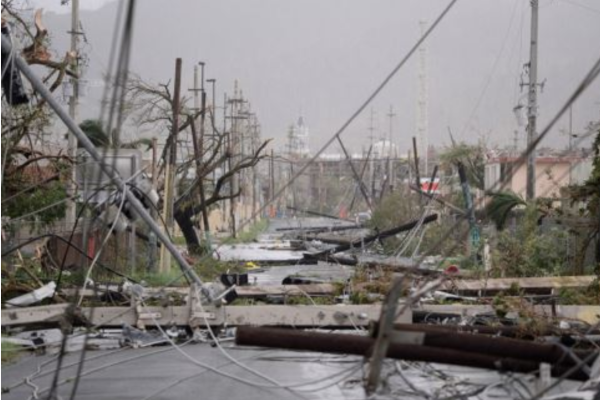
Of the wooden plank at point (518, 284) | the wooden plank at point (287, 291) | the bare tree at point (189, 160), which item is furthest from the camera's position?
the bare tree at point (189, 160)

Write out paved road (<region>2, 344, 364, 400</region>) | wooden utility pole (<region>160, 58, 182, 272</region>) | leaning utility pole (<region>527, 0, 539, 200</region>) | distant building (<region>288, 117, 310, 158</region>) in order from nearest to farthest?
1. paved road (<region>2, 344, 364, 400</region>)
2. wooden utility pole (<region>160, 58, 182, 272</region>)
3. leaning utility pole (<region>527, 0, 539, 200</region>)
4. distant building (<region>288, 117, 310, 158</region>)

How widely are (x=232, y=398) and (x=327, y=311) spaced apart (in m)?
3.29

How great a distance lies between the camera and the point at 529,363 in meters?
6.21

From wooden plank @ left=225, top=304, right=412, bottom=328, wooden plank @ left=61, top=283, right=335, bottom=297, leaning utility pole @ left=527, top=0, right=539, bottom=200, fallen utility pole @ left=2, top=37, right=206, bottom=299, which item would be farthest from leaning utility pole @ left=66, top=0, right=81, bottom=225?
leaning utility pole @ left=527, top=0, right=539, bottom=200

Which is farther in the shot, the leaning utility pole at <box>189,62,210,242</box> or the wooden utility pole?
the leaning utility pole at <box>189,62,210,242</box>

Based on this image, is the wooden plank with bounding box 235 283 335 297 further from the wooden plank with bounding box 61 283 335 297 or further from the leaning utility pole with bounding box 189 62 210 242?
the leaning utility pole with bounding box 189 62 210 242

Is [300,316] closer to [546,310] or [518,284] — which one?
[546,310]

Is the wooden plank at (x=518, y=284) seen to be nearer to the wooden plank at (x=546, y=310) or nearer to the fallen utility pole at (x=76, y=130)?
the wooden plank at (x=546, y=310)

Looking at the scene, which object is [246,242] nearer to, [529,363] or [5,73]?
[5,73]

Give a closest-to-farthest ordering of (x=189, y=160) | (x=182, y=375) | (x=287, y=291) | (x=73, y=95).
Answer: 1. (x=182, y=375)
2. (x=287, y=291)
3. (x=73, y=95)
4. (x=189, y=160)

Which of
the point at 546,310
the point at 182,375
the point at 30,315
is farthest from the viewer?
the point at 546,310

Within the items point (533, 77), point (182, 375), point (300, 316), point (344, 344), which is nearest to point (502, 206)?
point (533, 77)

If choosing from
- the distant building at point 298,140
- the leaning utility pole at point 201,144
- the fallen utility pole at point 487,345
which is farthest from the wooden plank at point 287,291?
the distant building at point 298,140

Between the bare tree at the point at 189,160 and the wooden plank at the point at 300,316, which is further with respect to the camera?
the bare tree at the point at 189,160
